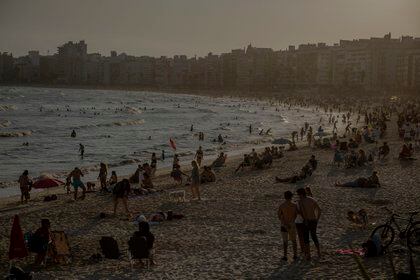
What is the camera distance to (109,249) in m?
10.7

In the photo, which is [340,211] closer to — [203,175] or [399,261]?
[399,261]

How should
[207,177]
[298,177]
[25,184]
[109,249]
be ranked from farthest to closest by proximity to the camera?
[207,177], [298,177], [25,184], [109,249]

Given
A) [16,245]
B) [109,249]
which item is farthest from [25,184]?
[16,245]

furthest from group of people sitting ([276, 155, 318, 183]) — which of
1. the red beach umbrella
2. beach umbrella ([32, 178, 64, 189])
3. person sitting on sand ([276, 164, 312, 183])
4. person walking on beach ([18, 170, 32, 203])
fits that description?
the red beach umbrella

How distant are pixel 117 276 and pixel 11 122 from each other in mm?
64078

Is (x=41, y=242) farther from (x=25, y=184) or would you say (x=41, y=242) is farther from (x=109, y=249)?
(x=25, y=184)

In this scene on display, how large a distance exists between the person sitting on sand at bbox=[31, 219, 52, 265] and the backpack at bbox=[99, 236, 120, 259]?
1.02 m

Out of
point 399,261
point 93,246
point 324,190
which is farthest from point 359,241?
point 324,190

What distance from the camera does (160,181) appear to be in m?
23.1

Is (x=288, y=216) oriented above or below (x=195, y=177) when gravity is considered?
above

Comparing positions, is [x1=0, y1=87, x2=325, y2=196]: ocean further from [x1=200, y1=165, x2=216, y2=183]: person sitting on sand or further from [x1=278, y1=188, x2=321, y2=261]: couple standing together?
[x1=278, y1=188, x2=321, y2=261]: couple standing together

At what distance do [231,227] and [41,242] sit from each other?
459cm

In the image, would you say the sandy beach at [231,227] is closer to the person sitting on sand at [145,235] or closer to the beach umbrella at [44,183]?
the person sitting on sand at [145,235]

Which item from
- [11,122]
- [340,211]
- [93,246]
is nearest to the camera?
[93,246]
